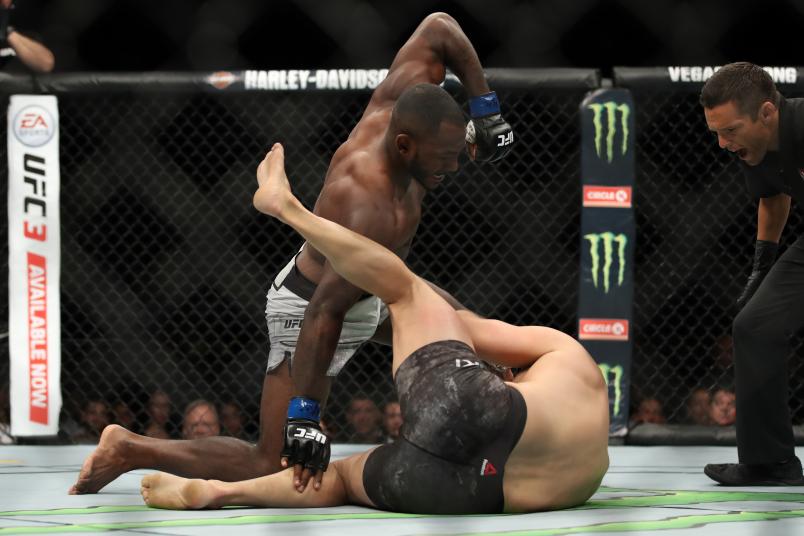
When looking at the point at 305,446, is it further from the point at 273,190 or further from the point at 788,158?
the point at 788,158

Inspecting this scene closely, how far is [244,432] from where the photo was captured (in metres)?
4.34

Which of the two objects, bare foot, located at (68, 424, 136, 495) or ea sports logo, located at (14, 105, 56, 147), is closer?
bare foot, located at (68, 424, 136, 495)

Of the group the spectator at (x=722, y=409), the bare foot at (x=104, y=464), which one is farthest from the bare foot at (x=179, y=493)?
the spectator at (x=722, y=409)

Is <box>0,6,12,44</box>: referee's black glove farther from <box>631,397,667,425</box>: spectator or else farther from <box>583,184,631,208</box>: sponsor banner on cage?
<box>631,397,667,425</box>: spectator

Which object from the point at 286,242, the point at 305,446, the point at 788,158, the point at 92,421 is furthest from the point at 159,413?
the point at 788,158

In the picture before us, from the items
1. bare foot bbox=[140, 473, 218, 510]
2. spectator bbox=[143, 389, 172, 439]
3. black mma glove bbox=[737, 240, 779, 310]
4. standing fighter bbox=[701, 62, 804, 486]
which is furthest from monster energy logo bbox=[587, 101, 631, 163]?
bare foot bbox=[140, 473, 218, 510]

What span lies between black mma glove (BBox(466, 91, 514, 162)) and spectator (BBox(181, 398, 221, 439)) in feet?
5.37

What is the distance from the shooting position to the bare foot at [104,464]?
252cm

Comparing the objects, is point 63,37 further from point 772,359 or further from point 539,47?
point 772,359

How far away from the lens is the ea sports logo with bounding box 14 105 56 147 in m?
3.96

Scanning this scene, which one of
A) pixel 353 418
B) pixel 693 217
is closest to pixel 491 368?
pixel 353 418

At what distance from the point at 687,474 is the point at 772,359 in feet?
1.35

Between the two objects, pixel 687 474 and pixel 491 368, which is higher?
pixel 491 368

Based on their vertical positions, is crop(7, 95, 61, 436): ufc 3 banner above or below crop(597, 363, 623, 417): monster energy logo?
above
